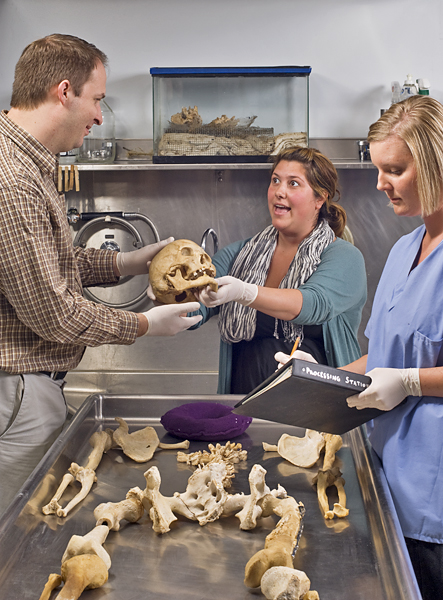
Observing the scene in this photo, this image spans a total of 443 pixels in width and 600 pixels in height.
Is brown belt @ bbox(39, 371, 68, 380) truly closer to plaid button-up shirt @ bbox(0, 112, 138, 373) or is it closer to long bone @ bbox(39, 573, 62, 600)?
plaid button-up shirt @ bbox(0, 112, 138, 373)

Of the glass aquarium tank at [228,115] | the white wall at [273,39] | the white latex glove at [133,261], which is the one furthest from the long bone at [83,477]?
the white wall at [273,39]

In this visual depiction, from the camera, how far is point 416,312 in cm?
113

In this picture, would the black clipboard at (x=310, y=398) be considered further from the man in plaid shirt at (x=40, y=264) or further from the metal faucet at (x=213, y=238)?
the metal faucet at (x=213, y=238)

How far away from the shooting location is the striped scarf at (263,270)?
225 centimetres

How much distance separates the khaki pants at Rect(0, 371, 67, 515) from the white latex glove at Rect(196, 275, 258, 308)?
55 cm

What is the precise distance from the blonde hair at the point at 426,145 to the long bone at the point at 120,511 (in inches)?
32.7

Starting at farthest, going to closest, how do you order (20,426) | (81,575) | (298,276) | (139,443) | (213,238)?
(213,238), (298,276), (20,426), (139,443), (81,575)

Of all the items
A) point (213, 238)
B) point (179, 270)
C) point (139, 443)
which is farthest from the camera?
point (213, 238)

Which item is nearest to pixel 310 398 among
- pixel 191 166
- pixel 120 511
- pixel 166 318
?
pixel 120 511

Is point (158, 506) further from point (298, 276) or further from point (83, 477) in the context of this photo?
point (298, 276)

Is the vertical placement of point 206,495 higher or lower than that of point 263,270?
lower

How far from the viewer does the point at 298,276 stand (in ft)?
7.42

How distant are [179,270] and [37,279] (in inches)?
17.7

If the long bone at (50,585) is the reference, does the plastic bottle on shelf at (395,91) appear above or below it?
above
